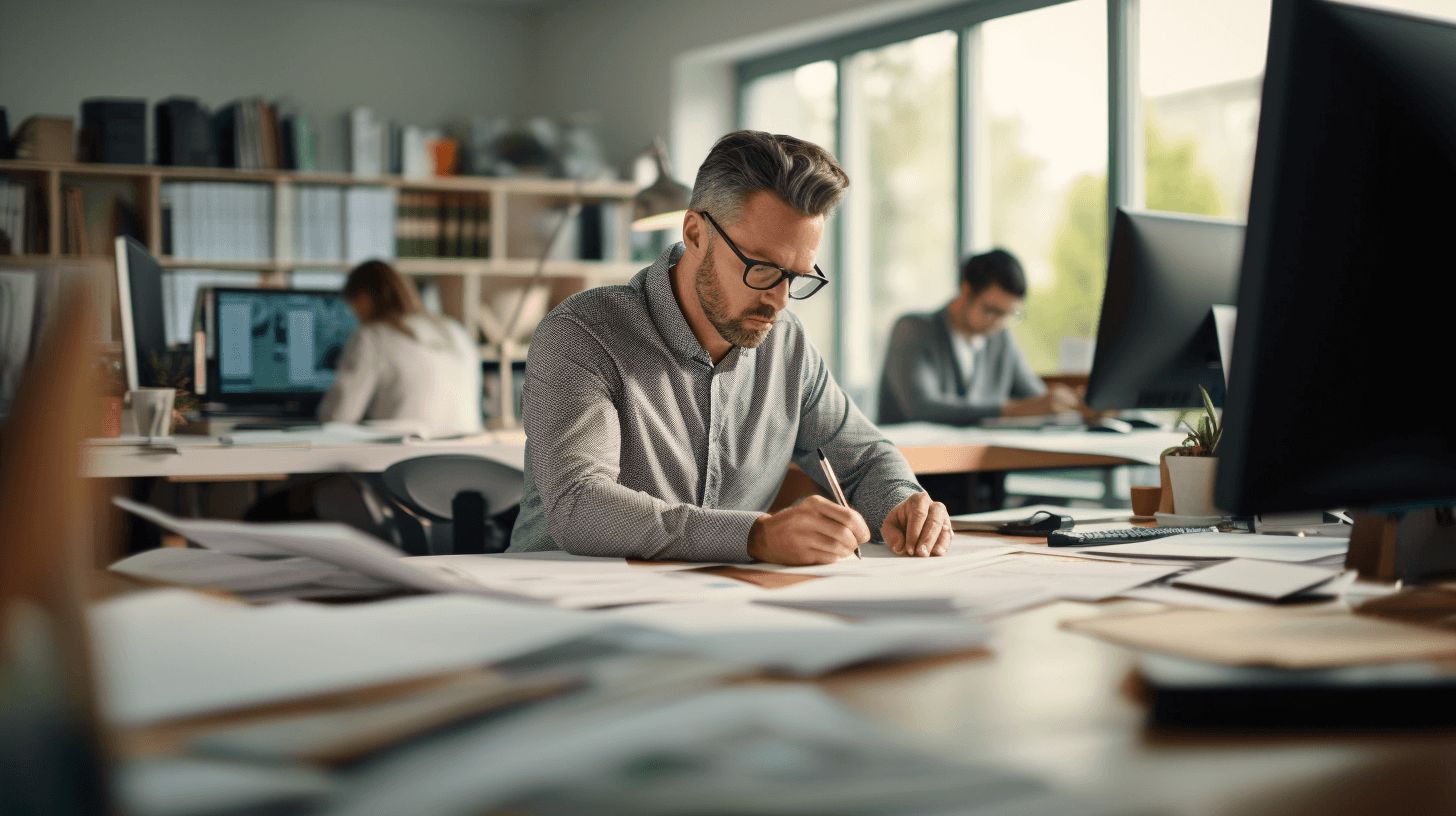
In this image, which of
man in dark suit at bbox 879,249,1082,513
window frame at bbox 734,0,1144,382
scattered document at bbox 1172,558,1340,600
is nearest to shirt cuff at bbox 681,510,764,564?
scattered document at bbox 1172,558,1340,600

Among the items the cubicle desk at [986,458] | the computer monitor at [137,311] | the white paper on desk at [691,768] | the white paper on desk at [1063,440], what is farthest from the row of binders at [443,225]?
the white paper on desk at [691,768]

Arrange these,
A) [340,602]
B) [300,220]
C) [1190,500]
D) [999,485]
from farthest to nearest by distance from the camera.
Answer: [300,220] < [999,485] < [1190,500] < [340,602]

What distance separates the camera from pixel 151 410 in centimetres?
246

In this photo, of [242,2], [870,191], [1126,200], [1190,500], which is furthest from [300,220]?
[1190,500]

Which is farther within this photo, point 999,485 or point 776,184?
Answer: point 999,485

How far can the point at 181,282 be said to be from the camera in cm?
515

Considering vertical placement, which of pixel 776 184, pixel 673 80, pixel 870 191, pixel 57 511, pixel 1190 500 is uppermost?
pixel 673 80

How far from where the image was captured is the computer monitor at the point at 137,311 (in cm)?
240

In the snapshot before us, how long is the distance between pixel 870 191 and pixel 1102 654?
4.84 meters

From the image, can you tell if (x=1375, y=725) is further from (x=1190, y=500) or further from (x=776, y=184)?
(x=776, y=184)

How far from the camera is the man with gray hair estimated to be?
4.79ft

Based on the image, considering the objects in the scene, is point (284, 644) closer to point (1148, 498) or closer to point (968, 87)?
point (1148, 498)

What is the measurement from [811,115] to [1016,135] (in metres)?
1.28

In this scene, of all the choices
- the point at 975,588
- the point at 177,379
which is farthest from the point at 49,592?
the point at 177,379
